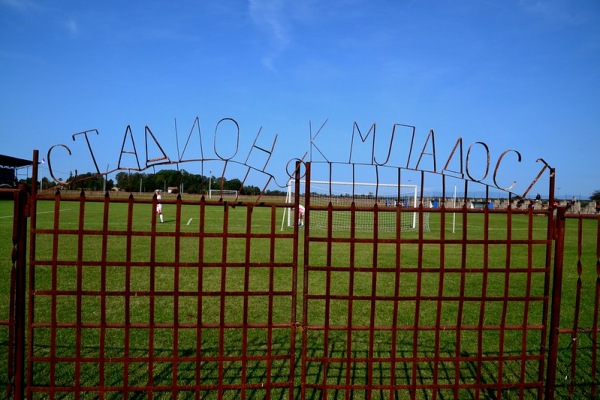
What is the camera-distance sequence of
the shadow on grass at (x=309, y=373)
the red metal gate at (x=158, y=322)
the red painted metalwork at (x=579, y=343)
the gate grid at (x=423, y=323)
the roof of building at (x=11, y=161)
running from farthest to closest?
the roof of building at (x=11, y=161), the red painted metalwork at (x=579, y=343), the shadow on grass at (x=309, y=373), the gate grid at (x=423, y=323), the red metal gate at (x=158, y=322)

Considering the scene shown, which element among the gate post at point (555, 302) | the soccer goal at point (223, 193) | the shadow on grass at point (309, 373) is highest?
the soccer goal at point (223, 193)

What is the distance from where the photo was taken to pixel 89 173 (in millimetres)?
3387

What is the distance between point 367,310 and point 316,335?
1.42 m

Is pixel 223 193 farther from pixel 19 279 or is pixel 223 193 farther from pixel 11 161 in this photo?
pixel 11 161

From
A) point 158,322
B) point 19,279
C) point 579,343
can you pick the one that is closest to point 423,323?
point 579,343

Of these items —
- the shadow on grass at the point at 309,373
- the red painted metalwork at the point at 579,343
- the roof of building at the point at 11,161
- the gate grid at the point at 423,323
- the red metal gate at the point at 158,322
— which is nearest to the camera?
the red metal gate at the point at 158,322

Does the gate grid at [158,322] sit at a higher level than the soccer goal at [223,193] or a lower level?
lower

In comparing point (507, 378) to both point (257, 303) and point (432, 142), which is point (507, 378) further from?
point (257, 303)

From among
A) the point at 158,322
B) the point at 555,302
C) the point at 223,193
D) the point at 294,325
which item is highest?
the point at 223,193

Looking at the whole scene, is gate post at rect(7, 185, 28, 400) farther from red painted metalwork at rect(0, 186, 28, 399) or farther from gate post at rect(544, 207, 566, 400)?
gate post at rect(544, 207, 566, 400)

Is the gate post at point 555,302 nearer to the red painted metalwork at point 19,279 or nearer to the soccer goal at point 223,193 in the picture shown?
the soccer goal at point 223,193

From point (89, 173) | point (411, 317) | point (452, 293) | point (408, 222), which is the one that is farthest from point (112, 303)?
point (408, 222)

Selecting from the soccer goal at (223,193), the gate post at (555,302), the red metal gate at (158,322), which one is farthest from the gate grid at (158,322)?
the gate post at (555,302)

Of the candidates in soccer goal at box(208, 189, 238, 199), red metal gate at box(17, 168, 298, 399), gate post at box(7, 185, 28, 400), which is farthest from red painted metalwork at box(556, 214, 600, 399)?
gate post at box(7, 185, 28, 400)
